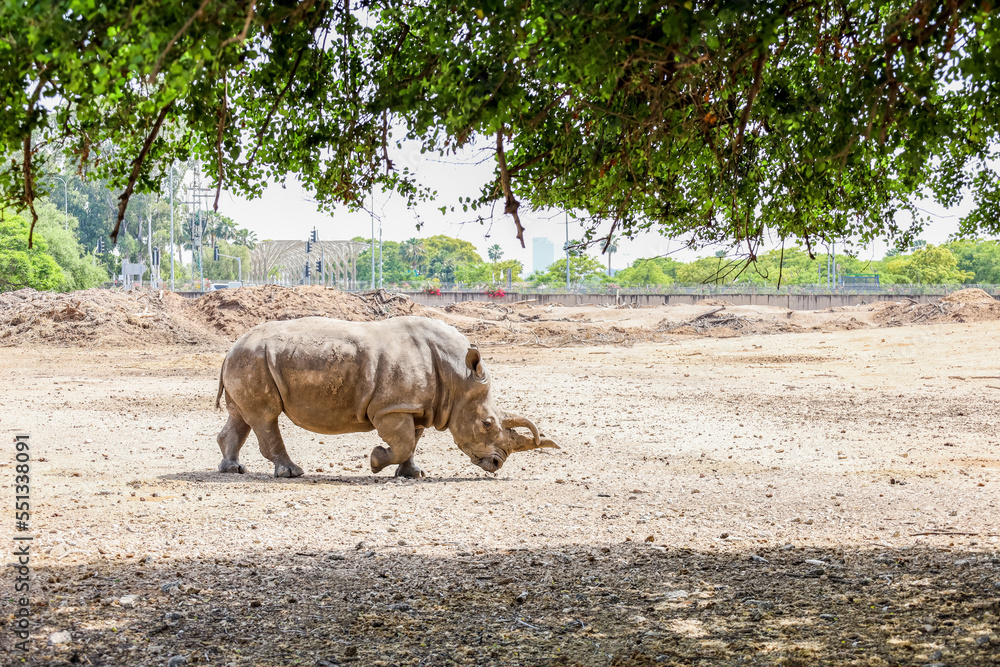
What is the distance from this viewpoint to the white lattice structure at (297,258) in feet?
279

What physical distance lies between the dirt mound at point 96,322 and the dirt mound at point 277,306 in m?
1.05

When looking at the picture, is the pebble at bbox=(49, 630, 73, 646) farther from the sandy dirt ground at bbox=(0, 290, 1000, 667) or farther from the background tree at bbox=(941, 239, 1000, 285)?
the background tree at bbox=(941, 239, 1000, 285)

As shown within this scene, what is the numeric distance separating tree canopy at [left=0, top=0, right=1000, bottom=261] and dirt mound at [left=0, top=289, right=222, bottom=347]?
30.2 metres

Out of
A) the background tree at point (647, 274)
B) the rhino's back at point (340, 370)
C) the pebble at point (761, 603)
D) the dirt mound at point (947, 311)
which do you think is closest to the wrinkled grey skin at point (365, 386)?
the rhino's back at point (340, 370)

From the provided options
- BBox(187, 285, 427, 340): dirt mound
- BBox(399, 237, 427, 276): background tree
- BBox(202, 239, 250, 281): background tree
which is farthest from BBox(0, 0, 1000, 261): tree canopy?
BBox(399, 237, 427, 276): background tree

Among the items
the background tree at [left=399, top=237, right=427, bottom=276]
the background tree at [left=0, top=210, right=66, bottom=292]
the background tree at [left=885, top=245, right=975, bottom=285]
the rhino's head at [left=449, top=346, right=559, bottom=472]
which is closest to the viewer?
the rhino's head at [left=449, top=346, right=559, bottom=472]

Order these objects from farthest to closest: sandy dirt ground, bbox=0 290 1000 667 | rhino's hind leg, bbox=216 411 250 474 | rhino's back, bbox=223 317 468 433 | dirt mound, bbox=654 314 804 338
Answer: dirt mound, bbox=654 314 804 338, rhino's hind leg, bbox=216 411 250 474, rhino's back, bbox=223 317 468 433, sandy dirt ground, bbox=0 290 1000 667

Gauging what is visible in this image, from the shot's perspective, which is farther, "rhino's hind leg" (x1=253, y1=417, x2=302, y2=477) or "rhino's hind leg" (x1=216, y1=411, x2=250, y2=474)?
"rhino's hind leg" (x1=216, y1=411, x2=250, y2=474)

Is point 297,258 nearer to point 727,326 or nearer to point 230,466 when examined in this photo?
point 727,326

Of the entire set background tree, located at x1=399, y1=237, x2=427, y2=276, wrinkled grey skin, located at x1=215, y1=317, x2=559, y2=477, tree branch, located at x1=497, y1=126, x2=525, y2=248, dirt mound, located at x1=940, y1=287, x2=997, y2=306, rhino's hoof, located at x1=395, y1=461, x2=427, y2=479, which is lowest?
rhino's hoof, located at x1=395, y1=461, x2=427, y2=479

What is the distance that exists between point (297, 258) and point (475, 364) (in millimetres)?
89059

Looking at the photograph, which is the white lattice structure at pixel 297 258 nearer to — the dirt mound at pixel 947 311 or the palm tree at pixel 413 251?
the dirt mound at pixel 947 311

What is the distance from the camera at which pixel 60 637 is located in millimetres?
4918

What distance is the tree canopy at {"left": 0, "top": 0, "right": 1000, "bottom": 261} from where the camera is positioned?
4039 mm
